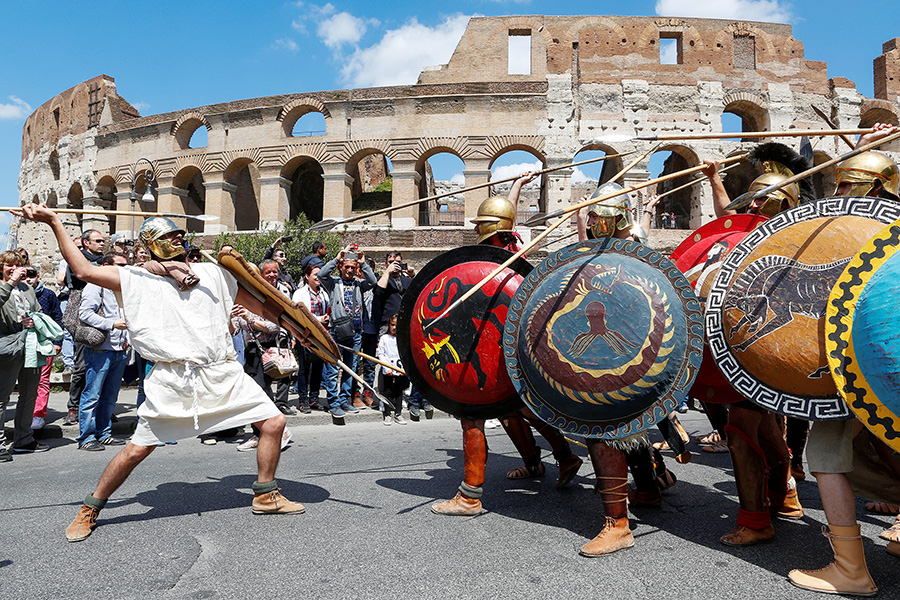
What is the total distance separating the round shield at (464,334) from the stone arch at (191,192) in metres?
22.2

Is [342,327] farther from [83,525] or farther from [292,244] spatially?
[292,244]

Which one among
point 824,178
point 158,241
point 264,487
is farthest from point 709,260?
point 824,178

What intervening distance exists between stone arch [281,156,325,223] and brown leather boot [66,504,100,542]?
22.6 meters

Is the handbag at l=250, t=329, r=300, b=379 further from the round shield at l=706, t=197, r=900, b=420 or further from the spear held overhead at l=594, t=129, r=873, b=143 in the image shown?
the round shield at l=706, t=197, r=900, b=420

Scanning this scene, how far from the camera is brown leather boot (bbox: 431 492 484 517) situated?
3498mm

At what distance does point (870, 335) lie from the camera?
2.15 metres

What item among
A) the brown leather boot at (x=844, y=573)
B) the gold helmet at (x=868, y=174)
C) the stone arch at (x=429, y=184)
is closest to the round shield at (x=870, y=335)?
the brown leather boot at (x=844, y=573)

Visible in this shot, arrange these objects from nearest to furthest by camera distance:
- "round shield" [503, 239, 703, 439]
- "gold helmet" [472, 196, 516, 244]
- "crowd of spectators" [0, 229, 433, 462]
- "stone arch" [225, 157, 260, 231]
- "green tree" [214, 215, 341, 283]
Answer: "round shield" [503, 239, 703, 439]
"gold helmet" [472, 196, 516, 244]
"crowd of spectators" [0, 229, 433, 462]
"green tree" [214, 215, 341, 283]
"stone arch" [225, 157, 260, 231]

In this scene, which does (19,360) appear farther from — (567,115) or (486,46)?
(486,46)

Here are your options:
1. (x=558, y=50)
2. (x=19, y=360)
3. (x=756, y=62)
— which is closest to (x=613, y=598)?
(x=19, y=360)

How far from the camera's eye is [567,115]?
19.9 metres

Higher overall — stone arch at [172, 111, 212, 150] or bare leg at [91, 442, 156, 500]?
stone arch at [172, 111, 212, 150]

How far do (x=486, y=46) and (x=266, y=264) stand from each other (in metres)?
17.8

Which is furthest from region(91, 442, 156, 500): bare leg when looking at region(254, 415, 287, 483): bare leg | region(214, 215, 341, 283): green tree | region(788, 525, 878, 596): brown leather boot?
region(214, 215, 341, 283): green tree
